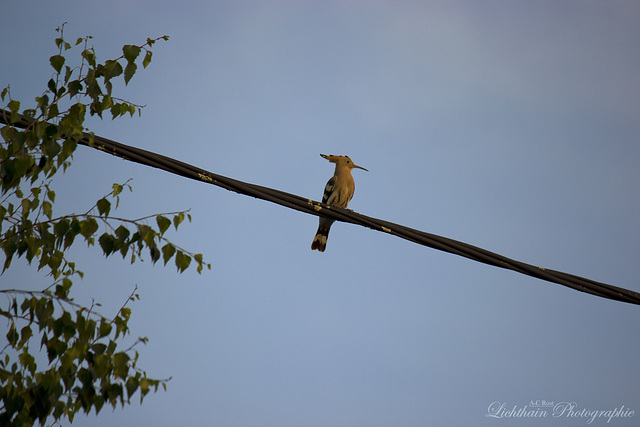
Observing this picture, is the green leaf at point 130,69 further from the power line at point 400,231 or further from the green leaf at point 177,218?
the green leaf at point 177,218

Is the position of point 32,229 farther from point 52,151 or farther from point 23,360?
point 23,360

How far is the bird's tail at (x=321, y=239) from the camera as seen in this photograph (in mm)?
11994

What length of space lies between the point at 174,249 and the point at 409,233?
2.05m

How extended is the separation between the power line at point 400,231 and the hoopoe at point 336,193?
6.17 meters

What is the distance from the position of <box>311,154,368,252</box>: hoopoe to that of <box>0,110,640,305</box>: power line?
6167mm

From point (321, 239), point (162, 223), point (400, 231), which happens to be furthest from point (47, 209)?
point (321, 239)

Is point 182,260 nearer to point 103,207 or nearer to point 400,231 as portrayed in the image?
point 103,207

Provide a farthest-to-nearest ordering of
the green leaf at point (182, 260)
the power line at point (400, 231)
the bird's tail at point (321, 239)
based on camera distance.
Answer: the bird's tail at point (321, 239)
the power line at point (400, 231)
the green leaf at point (182, 260)

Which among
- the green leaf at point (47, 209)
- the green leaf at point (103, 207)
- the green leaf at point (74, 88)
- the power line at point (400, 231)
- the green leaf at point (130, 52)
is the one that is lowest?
the green leaf at point (47, 209)

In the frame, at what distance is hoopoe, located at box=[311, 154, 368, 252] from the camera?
11844 millimetres

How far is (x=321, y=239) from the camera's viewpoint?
39.5ft

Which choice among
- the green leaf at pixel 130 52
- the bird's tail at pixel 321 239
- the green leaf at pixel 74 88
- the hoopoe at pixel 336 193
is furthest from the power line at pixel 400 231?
the bird's tail at pixel 321 239

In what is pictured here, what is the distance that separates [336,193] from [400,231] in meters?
6.40

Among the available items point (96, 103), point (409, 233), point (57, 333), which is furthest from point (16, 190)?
point (409, 233)
